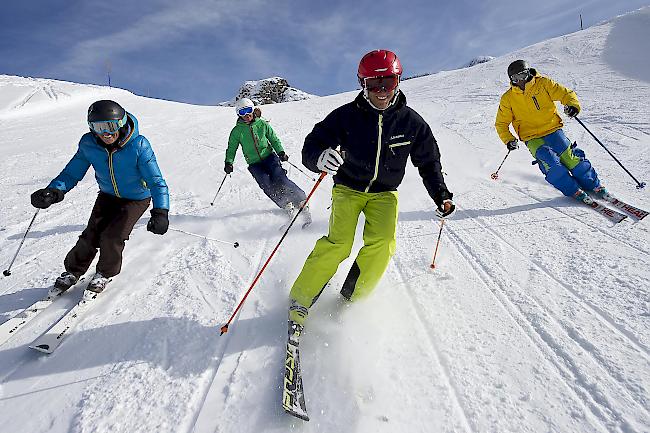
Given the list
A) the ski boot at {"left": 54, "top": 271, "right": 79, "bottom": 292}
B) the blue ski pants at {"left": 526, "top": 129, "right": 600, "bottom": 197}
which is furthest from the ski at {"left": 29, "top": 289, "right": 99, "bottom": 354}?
the blue ski pants at {"left": 526, "top": 129, "right": 600, "bottom": 197}

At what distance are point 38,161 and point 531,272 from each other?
477 inches

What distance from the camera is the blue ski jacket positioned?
12.3ft

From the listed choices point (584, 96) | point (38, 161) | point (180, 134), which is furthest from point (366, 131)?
point (584, 96)

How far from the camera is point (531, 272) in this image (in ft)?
12.6

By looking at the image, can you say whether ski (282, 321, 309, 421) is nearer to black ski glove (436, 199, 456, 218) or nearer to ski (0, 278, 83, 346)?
black ski glove (436, 199, 456, 218)

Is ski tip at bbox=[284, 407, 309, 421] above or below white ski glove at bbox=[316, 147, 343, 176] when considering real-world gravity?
below

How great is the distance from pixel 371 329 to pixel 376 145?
5.16 feet

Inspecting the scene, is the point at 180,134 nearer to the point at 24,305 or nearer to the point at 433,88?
the point at 24,305

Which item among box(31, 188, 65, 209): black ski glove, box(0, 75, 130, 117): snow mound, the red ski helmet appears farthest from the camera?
box(0, 75, 130, 117): snow mound

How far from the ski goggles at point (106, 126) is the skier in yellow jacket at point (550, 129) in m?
5.54

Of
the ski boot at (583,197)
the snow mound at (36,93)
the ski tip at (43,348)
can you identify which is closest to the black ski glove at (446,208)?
the ski boot at (583,197)

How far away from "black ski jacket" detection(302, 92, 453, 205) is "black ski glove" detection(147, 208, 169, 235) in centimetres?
145

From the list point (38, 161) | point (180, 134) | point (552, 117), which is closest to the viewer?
point (552, 117)

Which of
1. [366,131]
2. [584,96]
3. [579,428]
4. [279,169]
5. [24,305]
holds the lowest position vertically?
[579,428]
